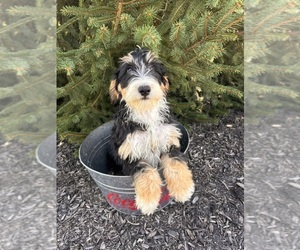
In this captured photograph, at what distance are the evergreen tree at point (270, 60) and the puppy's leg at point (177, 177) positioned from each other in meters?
0.84

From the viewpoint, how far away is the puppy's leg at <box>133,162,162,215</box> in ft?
9.56

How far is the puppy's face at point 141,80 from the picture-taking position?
2.69m

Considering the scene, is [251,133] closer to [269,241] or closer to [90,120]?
[269,241]

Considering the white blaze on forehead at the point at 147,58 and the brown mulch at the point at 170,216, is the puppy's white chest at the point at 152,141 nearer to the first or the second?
the white blaze on forehead at the point at 147,58

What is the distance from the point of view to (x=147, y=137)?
9.87 ft

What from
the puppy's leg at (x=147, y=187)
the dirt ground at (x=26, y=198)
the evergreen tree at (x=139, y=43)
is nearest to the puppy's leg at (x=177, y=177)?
the puppy's leg at (x=147, y=187)

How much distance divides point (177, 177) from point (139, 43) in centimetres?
121

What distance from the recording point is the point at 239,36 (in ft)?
11.4

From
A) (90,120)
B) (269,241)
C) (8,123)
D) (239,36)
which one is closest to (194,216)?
(269,241)

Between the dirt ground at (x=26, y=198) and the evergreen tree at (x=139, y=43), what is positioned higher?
the evergreen tree at (x=139, y=43)

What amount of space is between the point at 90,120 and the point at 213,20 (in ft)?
6.13

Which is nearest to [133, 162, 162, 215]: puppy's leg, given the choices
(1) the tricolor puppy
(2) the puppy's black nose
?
(1) the tricolor puppy

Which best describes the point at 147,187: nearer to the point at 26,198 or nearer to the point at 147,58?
the point at 147,58

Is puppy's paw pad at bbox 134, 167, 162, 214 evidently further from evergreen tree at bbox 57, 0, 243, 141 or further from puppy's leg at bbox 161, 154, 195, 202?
evergreen tree at bbox 57, 0, 243, 141
